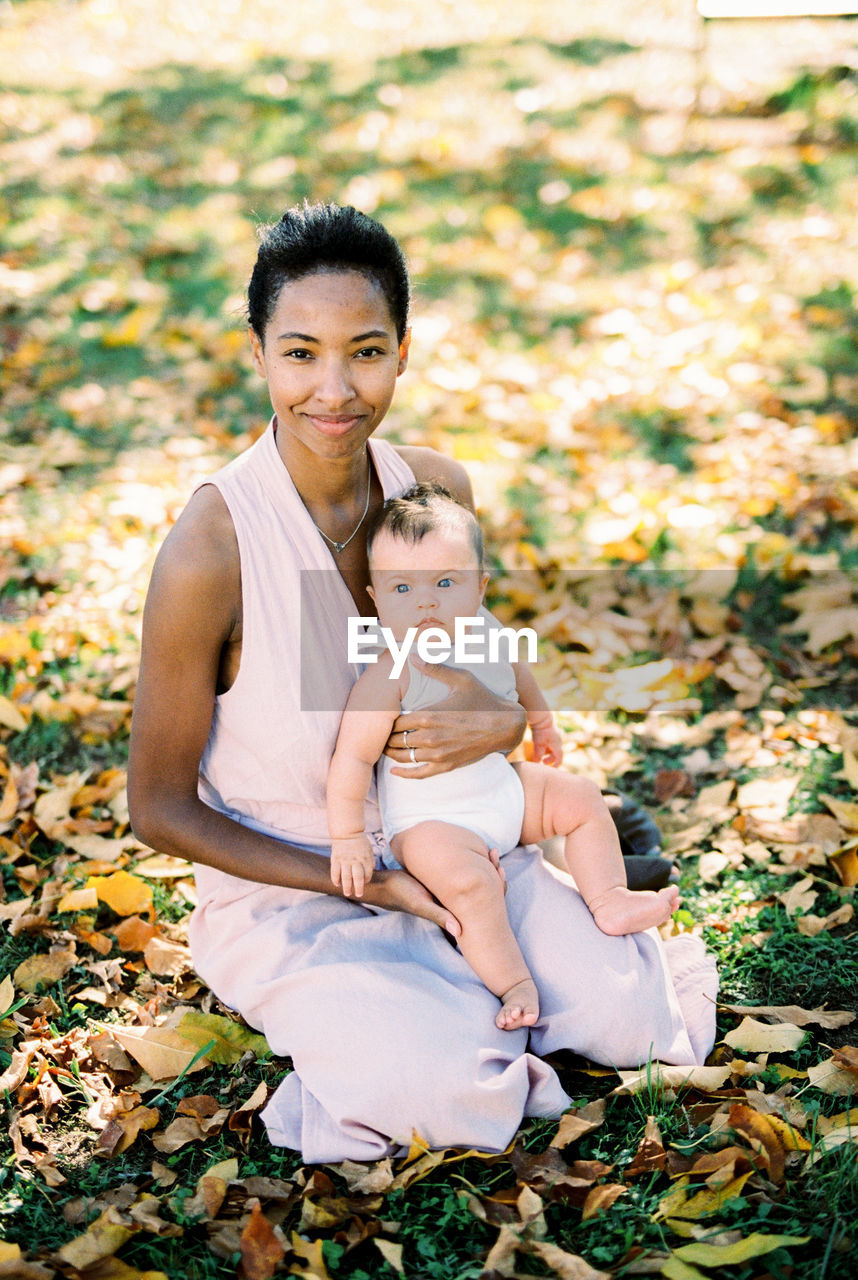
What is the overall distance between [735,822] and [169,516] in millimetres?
2827

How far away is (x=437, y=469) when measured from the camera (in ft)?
10.3

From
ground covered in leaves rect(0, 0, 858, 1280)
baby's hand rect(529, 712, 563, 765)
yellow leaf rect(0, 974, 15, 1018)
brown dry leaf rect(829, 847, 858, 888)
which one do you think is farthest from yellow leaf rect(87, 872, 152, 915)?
brown dry leaf rect(829, 847, 858, 888)

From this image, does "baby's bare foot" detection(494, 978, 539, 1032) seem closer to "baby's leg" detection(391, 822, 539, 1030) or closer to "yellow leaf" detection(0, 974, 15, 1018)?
"baby's leg" detection(391, 822, 539, 1030)

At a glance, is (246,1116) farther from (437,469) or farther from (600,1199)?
A: (437,469)

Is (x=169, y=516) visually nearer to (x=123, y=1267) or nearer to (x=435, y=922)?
(x=435, y=922)

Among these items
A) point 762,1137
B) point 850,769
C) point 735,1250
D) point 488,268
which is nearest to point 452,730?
point 762,1137

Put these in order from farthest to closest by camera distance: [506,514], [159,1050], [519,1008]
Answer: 1. [506,514]
2. [159,1050]
3. [519,1008]

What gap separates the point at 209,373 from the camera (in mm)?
6340

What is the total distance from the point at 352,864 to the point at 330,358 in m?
1.10

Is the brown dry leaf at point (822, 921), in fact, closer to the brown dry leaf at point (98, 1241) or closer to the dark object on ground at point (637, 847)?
the dark object on ground at point (637, 847)

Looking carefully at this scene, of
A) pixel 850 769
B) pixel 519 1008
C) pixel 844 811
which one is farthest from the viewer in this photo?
pixel 850 769

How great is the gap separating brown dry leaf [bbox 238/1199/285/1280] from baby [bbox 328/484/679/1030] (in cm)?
61

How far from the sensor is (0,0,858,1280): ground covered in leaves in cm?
230

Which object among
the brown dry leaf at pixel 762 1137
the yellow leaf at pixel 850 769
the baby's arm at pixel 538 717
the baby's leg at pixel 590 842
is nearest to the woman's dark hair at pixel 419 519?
the baby's arm at pixel 538 717
